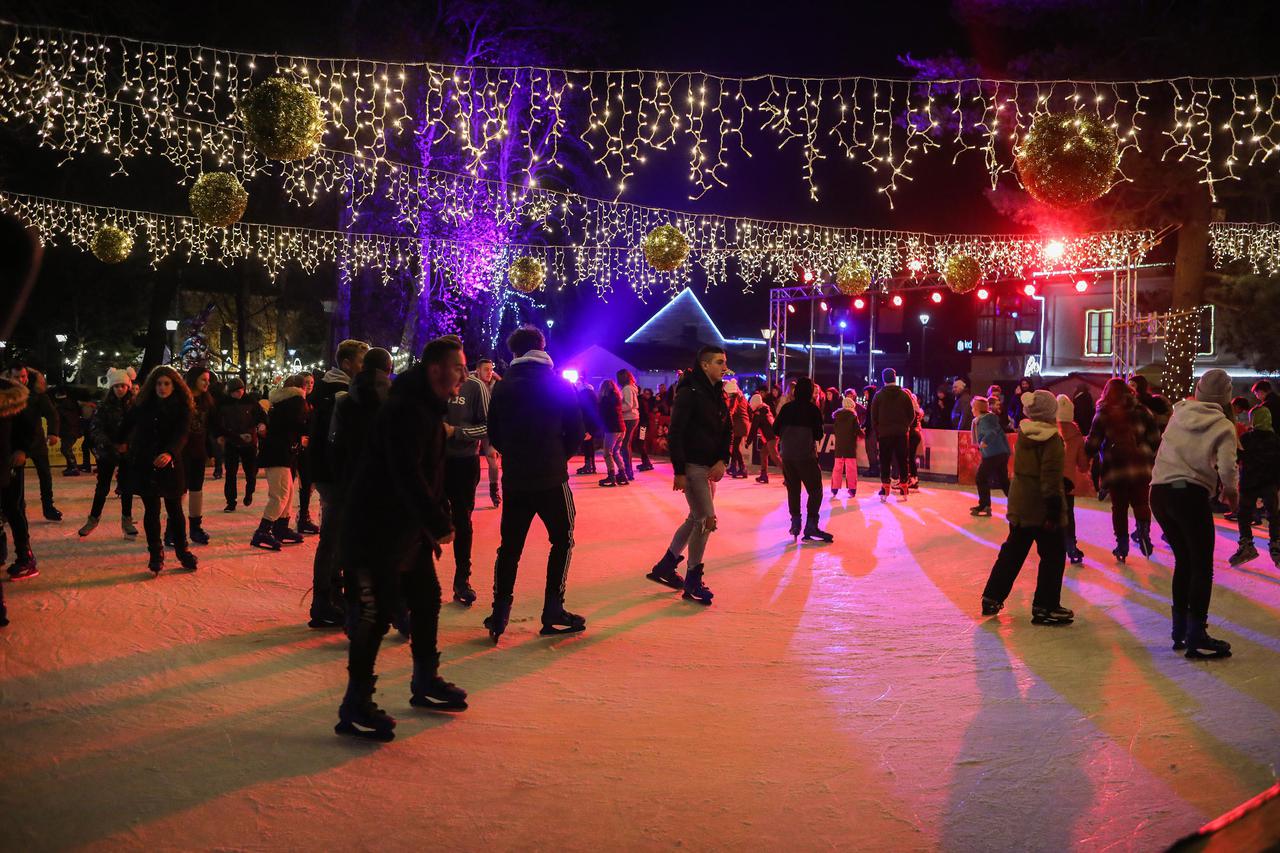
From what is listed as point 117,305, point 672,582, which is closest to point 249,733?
point 672,582

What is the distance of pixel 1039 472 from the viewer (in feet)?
20.1

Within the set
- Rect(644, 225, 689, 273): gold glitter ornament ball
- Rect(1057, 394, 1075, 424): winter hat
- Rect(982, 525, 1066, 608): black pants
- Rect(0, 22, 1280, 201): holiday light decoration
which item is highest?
Rect(0, 22, 1280, 201): holiday light decoration

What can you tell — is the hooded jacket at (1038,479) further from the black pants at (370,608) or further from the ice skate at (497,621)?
the black pants at (370,608)

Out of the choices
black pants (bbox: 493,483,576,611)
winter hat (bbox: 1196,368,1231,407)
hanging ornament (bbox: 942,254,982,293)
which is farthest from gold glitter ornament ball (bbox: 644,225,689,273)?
winter hat (bbox: 1196,368,1231,407)

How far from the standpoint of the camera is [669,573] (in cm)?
695

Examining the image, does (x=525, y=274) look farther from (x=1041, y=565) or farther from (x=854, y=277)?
(x=1041, y=565)

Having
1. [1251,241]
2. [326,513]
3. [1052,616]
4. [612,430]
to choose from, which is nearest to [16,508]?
[326,513]

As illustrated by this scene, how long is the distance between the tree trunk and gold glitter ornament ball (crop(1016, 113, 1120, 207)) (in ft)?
38.6

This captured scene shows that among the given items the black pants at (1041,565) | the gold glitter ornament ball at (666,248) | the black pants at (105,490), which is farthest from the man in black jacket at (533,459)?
the gold glitter ornament ball at (666,248)

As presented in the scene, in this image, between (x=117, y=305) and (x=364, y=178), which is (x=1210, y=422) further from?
(x=117, y=305)

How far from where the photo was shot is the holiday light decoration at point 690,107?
1320 cm

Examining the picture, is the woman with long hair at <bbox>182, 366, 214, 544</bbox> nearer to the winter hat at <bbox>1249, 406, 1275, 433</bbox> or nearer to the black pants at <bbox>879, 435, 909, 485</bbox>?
the black pants at <bbox>879, 435, 909, 485</bbox>

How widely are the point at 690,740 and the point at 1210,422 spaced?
→ 3.48 metres

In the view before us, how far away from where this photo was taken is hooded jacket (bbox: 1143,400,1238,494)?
5148 mm
